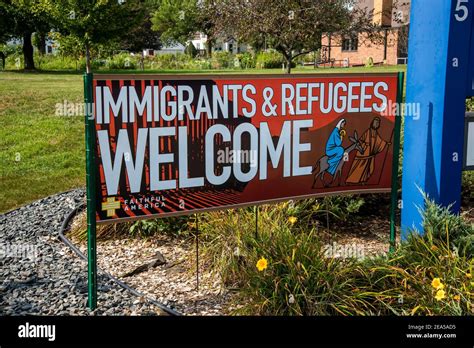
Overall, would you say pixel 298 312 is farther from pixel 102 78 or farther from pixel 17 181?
pixel 17 181

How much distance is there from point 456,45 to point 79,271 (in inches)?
140

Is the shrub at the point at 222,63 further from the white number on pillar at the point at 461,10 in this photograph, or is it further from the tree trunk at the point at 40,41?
the white number on pillar at the point at 461,10

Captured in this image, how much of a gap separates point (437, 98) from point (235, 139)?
170 centimetres

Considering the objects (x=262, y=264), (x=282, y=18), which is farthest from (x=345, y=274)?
(x=282, y=18)

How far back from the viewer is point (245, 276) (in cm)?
441

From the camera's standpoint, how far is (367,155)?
5.20 meters

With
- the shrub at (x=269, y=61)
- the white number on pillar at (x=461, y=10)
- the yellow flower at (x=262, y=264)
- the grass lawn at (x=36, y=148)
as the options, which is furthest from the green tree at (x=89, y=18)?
the yellow flower at (x=262, y=264)

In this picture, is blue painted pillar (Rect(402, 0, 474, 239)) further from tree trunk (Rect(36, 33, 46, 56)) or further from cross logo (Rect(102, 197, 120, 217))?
tree trunk (Rect(36, 33, 46, 56))

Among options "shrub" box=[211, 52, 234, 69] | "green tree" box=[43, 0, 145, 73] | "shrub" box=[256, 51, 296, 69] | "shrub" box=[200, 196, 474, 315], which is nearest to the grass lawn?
"shrub" box=[200, 196, 474, 315]

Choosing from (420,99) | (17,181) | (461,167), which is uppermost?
(420,99)

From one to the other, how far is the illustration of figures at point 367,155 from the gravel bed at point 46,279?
214 centimetres

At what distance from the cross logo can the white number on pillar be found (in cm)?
301

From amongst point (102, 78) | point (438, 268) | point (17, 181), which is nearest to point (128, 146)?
point (102, 78)

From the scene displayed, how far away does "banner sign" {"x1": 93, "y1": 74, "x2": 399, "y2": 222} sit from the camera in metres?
4.15
